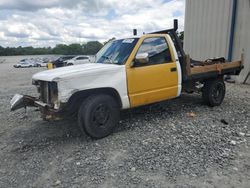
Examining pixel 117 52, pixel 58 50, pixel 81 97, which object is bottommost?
pixel 81 97

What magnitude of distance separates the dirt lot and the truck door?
64 centimetres

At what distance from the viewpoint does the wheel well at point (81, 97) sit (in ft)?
14.1

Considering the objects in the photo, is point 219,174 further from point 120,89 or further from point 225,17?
point 225,17

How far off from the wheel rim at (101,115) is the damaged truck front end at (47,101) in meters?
0.64

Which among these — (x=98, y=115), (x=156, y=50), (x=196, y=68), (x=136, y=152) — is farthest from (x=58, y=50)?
(x=136, y=152)

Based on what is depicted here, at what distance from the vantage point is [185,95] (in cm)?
815

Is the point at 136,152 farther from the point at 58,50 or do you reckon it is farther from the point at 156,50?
the point at 58,50

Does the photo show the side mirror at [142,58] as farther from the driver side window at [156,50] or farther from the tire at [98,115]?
the tire at [98,115]

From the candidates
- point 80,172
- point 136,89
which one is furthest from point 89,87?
point 80,172

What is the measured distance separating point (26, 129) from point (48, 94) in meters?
1.42

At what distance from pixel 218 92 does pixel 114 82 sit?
3590mm

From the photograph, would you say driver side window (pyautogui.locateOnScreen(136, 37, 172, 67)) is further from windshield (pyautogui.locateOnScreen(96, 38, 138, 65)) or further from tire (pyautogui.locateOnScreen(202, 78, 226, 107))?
tire (pyautogui.locateOnScreen(202, 78, 226, 107))

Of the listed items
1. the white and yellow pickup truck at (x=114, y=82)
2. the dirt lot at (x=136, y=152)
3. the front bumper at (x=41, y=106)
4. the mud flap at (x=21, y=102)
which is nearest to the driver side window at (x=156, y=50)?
the white and yellow pickup truck at (x=114, y=82)

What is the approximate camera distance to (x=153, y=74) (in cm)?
510
